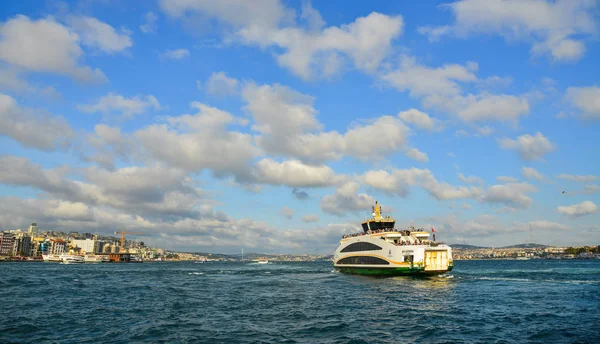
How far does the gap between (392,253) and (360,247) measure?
45.8 ft

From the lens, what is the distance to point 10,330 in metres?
26.4

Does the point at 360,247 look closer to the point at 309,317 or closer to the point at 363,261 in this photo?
the point at 363,261

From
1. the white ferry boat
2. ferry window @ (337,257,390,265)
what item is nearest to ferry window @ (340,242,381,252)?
the white ferry boat

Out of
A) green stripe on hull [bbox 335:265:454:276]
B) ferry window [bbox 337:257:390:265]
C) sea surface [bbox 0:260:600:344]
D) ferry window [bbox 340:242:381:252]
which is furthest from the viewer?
ferry window [bbox 340:242:381:252]

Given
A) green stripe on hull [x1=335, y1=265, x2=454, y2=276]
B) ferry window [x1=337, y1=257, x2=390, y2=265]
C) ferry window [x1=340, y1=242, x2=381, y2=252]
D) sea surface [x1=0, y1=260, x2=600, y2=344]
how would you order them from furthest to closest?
ferry window [x1=340, y1=242, x2=381, y2=252] → ferry window [x1=337, y1=257, x2=390, y2=265] → green stripe on hull [x1=335, y1=265, x2=454, y2=276] → sea surface [x1=0, y1=260, x2=600, y2=344]

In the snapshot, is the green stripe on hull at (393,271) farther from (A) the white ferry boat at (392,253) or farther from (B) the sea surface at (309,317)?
(B) the sea surface at (309,317)

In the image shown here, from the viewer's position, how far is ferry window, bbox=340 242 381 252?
253ft

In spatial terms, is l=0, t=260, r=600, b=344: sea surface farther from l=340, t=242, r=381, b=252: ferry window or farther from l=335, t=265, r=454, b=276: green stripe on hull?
l=340, t=242, r=381, b=252: ferry window

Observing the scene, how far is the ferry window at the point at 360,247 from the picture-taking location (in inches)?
3041

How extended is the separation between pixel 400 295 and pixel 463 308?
34.4ft

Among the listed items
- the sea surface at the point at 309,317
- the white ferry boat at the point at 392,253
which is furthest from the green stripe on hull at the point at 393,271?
the sea surface at the point at 309,317

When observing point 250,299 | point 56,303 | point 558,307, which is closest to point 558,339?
point 558,307

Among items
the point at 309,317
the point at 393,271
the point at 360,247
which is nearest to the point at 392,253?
the point at 393,271

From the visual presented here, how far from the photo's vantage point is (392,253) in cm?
7012
